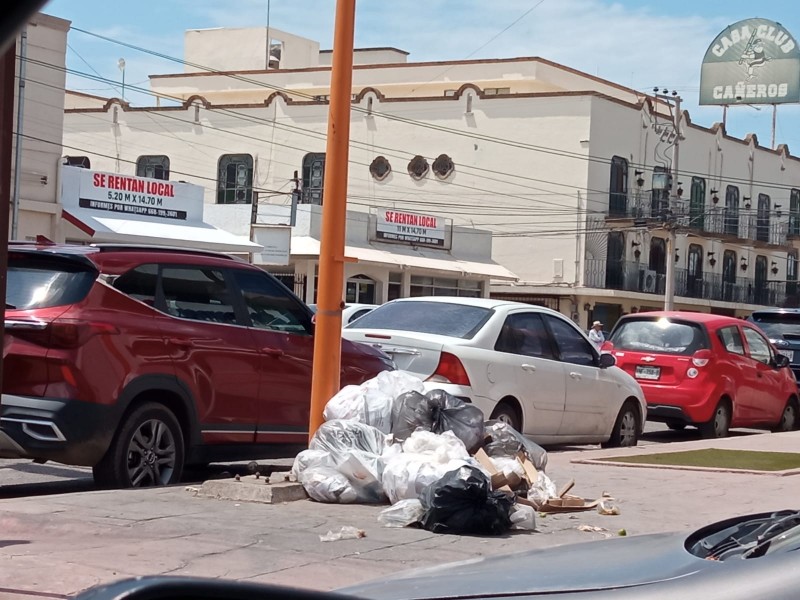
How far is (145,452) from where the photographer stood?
9.09 m

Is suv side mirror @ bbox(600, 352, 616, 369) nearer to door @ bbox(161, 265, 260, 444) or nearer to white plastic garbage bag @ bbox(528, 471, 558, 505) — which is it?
white plastic garbage bag @ bbox(528, 471, 558, 505)

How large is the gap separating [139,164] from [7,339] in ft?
169

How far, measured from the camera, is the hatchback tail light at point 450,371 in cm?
1152

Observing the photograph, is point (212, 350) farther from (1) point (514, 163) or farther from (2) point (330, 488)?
(1) point (514, 163)

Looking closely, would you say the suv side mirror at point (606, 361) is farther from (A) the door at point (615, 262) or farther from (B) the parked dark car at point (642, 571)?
(A) the door at point (615, 262)

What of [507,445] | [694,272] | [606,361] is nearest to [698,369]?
[606,361]

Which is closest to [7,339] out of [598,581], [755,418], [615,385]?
[598,581]

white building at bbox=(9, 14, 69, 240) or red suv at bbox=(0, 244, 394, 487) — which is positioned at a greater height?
white building at bbox=(9, 14, 69, 240)

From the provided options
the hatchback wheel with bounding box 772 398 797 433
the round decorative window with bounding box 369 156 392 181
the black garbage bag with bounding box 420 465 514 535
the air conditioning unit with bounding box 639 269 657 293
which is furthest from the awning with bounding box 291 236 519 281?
the black garbage bag with bounding box 420 465 514 535

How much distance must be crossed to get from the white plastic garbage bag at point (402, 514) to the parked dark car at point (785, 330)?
1527 centimetres

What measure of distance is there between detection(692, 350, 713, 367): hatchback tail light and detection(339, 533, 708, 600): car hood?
12.5 m

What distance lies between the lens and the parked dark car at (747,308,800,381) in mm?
21859

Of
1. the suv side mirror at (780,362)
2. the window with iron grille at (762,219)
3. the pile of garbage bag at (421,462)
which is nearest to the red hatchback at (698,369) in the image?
the suv side mirror at (780,362)

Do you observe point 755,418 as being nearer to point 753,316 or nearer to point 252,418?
point 753,316
